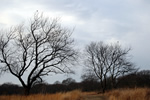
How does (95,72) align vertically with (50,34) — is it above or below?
below

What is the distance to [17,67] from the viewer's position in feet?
72.5

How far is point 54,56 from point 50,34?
2747mm

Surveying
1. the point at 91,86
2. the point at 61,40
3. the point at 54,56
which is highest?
the point at 61,40

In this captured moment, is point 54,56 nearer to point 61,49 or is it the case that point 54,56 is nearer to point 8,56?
point 61,49

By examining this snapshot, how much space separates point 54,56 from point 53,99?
12.7m

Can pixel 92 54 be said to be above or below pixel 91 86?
above

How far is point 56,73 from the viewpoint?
22641mm

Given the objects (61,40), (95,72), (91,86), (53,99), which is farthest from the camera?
(91,86)

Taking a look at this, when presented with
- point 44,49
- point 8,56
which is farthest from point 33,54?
point 8,56

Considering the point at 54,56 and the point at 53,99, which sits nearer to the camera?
the point at 53,99

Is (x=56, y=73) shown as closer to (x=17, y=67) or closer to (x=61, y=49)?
(x=61, y=49)

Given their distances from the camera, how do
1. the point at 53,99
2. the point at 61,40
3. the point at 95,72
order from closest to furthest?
the point at 53,99, the point at 61,40, the point at 95,72

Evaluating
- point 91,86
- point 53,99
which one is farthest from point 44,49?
point 91,86

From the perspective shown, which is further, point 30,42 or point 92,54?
point 92,54
